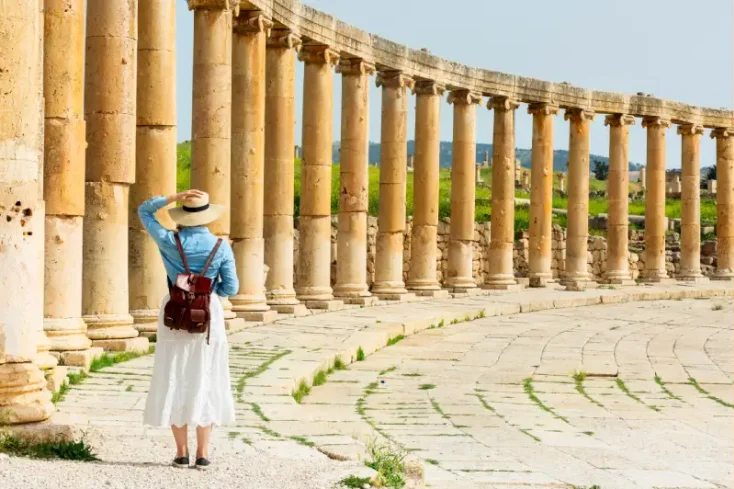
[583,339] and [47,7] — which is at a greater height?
[47,7]

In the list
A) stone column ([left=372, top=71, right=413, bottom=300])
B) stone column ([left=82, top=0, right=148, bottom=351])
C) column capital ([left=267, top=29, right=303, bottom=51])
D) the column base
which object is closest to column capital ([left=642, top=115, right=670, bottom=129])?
stone column ([left=372, top=71, right=413, bottom=300])

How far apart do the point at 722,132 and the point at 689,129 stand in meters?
2.19

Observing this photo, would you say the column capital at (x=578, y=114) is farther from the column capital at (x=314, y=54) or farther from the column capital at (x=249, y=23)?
the column capital at (x=249, y=23)

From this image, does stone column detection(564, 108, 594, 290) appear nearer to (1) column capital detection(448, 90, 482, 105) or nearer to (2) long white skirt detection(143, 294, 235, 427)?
(1) column capital detection(448, 90, 482, 105)

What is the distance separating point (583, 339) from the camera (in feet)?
95.9

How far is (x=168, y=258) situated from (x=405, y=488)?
3071 millimetres

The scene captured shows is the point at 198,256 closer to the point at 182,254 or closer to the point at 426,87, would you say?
the point at 182,254

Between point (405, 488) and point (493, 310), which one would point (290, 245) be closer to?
point (493, 310)

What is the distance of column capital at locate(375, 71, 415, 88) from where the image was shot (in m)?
37.5

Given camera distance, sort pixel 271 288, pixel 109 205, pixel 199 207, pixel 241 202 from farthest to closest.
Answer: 1. pixel 271 288
2. pixel 241 202
3. pixel 109 205
4. pixel 199 207

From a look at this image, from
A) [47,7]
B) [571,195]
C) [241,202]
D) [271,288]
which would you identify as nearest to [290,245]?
[271,288]

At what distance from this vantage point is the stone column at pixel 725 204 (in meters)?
53.0

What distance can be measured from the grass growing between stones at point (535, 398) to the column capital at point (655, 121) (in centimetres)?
3035

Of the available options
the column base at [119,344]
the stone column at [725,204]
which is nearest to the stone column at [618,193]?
the stone column at [725,204]
